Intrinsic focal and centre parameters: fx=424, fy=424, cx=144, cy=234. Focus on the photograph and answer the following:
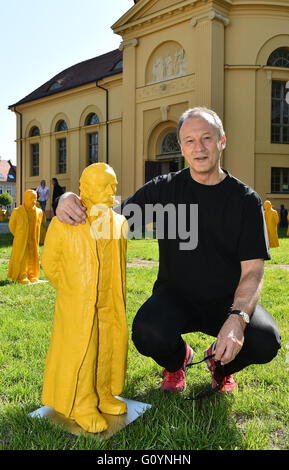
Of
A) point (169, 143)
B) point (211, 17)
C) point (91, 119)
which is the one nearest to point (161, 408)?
point (211, 17)

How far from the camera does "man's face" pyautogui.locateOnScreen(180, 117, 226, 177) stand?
8.76 ft

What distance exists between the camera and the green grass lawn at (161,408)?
2215mm

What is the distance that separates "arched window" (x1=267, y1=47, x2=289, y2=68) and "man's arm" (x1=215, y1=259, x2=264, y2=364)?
19.6m

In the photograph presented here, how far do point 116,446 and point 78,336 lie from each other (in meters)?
0.60

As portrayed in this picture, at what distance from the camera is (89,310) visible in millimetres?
2314

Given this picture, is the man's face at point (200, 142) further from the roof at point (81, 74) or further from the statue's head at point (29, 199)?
the roof at point (81, 74)

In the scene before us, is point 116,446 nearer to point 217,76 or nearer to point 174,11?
point 217,76

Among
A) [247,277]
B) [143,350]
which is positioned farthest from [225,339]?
[143,350]

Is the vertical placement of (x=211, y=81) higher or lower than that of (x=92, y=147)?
higher

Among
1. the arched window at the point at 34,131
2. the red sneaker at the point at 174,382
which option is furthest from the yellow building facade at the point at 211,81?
the red sneaker at the point at 174,382

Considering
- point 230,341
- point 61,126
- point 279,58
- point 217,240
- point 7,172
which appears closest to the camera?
point 230,341

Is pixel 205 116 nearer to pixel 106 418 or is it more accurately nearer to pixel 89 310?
pixel 89 310

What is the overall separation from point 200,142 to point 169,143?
1915cm

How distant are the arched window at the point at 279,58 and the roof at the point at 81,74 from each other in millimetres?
9423
